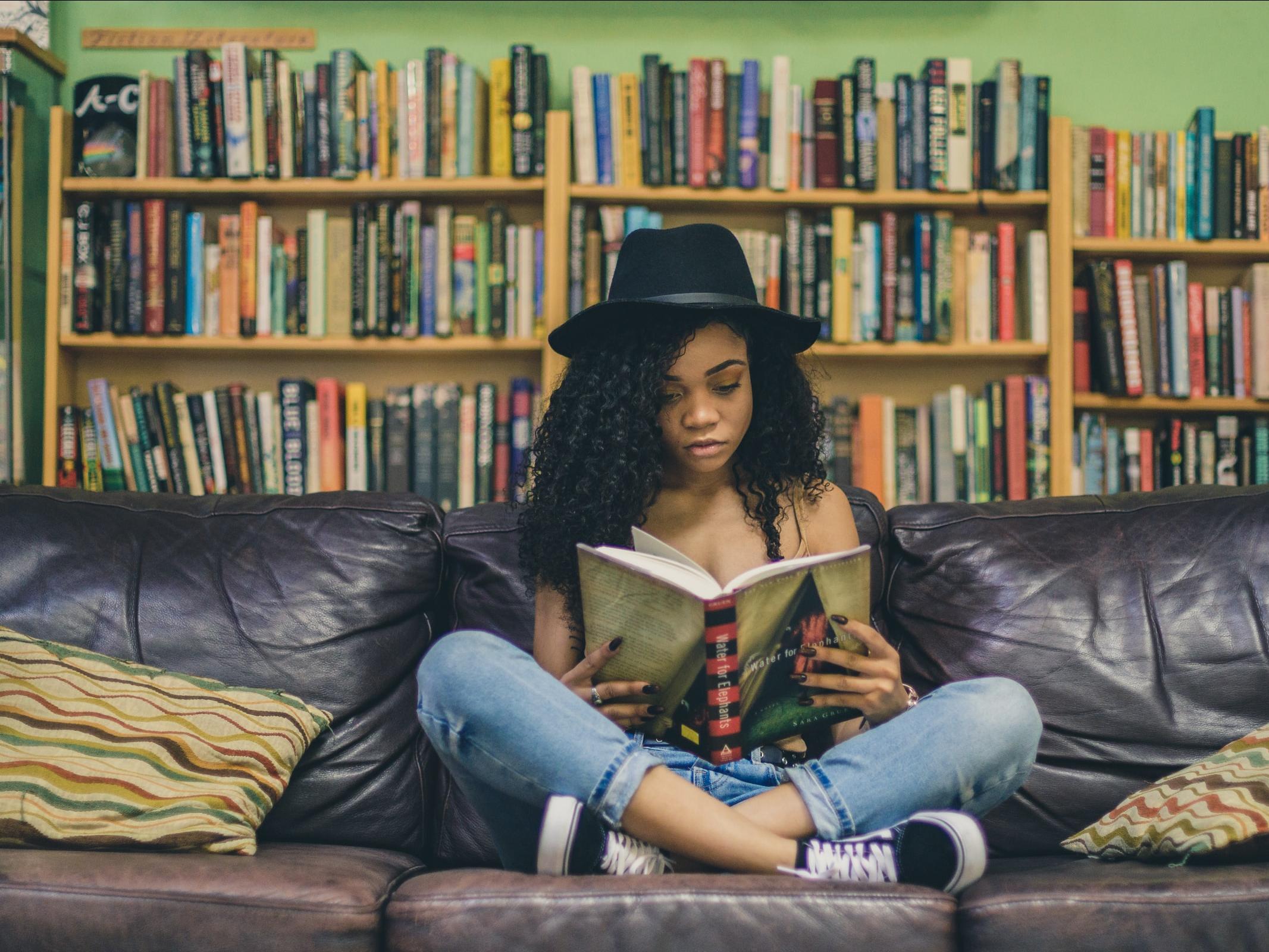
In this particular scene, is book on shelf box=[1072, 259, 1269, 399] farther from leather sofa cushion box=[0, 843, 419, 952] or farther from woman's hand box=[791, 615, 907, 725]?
leather sofa cushion box=[0, 843, 419, 952]

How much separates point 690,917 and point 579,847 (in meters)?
0.14

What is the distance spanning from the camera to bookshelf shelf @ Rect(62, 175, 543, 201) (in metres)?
2.39

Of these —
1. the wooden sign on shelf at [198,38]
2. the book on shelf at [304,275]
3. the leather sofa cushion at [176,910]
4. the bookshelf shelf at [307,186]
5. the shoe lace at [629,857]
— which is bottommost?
the leather sofa cushion at [176,910]

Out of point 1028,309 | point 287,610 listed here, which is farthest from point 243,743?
Result: point 1028,309

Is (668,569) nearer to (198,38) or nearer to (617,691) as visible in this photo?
(617,691)

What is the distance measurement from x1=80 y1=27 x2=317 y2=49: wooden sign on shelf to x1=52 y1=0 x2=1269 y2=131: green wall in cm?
2

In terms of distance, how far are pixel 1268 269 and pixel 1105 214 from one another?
385mm

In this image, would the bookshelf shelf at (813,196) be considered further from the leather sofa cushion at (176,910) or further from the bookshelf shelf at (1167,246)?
the leather sofa cushion at (176,910)

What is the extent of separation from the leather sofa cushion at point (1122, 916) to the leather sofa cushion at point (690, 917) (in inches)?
1.6

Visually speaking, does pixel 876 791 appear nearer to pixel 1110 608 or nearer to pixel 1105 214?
pixel 1110 608

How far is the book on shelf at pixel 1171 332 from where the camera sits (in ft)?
7.80

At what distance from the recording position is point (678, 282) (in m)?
1.39

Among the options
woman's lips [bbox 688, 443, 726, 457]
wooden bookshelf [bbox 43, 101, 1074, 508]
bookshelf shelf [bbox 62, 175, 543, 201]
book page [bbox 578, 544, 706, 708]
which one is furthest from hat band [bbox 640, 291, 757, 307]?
bookshelf shelf [bbox 62, 175, 543, 201]

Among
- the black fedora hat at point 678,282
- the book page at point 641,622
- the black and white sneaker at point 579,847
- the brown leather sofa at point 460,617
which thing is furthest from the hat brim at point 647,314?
the black and white sneaker at point 579,847
